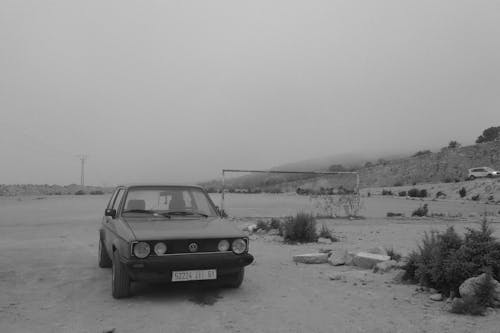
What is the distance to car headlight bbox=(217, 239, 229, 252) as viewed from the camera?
6.54 meters

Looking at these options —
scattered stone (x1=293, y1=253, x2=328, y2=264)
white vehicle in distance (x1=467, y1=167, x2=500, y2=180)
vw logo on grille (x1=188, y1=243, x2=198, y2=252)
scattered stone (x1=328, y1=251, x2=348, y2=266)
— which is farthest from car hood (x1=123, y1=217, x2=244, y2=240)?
white vehicle in distance (x1=467, y1=167, x2=500, y2=180)

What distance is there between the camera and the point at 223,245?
656 centimetres

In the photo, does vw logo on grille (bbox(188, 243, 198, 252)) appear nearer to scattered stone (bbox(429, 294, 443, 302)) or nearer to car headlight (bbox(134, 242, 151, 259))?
car headlight (bbox(134, 242, 151, 259))

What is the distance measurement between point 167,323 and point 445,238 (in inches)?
165

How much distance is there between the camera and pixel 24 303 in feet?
20.9

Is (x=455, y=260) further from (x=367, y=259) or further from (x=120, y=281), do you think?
(x=120, y=281)

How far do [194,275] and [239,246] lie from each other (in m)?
0.73

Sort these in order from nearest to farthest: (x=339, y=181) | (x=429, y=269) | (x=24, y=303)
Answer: (x=24, y=303) < (x=429, y=269) < (x=339, y=181)

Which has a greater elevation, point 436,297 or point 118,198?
point 118,198

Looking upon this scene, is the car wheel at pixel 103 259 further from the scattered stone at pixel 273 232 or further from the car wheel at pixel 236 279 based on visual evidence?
the scattered stone at pixel 273 232

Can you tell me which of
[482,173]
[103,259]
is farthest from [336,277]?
[482,173]

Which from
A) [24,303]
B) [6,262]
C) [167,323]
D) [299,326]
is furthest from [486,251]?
[6,262]

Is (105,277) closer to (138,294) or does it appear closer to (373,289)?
(138,294)

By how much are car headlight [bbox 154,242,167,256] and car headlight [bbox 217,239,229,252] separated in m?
0.74
